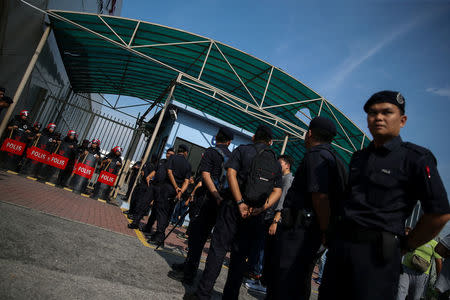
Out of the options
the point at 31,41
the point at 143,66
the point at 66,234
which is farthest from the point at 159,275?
the point at 143,66

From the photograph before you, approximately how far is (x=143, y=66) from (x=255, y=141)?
10426 millimetres

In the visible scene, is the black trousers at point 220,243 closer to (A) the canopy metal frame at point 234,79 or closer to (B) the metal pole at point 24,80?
(A) the canopy metal frame at point 234,79

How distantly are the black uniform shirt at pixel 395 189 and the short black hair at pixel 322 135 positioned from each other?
56 centimetres

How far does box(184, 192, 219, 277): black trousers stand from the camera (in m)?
2.99

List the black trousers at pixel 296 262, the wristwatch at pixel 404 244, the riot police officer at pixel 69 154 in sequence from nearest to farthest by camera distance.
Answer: the wristwatch at pixel 404 244
the black trousers at pixel 296 262
the riot police officer at pixel 69 154

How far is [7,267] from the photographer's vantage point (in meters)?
1.97

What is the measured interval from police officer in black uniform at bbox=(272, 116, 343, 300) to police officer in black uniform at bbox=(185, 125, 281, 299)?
690mm

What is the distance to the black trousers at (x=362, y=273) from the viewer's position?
4.21 ft

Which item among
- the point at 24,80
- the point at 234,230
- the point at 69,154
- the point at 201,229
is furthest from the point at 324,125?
the point at 69,154

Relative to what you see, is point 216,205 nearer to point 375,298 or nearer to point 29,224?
point 375,298

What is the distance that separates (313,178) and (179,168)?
11.1 ft

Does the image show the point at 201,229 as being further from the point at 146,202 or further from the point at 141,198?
the point at 141,198

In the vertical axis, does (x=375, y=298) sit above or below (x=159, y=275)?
above

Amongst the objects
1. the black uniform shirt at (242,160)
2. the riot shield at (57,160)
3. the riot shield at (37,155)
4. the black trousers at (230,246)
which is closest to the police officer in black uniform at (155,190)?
the black uniform shirt at (242,160)
